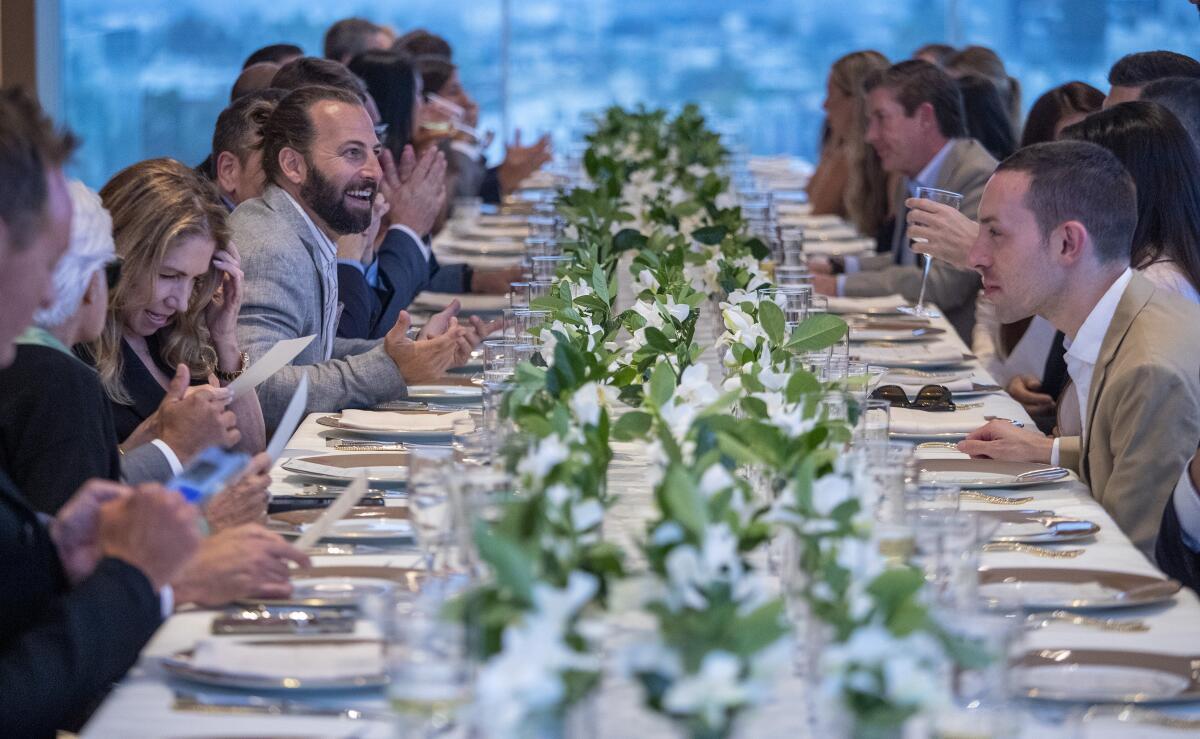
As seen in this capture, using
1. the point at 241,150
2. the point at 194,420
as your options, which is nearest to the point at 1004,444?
the point at 194,420

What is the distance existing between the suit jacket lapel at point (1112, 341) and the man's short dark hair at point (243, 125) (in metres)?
2.11

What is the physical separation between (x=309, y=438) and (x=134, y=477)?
1.25 feet

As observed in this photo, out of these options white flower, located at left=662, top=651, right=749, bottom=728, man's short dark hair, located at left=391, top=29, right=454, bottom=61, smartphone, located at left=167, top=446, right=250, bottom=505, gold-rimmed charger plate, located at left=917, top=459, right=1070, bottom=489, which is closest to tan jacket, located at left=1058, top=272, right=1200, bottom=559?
gold-rimmed charger plate, located at left=917, top=459, right=1070, bottom=489

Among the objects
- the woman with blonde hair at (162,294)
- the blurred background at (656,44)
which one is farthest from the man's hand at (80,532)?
the blurred background at (656,44)

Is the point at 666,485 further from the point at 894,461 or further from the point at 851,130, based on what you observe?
the point at 851,130

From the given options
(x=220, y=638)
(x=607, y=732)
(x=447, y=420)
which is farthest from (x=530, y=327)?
(x=607, y=732)

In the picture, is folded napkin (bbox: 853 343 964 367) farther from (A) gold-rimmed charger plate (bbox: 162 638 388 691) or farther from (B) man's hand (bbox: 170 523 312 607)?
(A) gold-rimmed charger plate (bbox: 162 638 388 691)

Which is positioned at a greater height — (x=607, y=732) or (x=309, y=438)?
(x=607, y=732)

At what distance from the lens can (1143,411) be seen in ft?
8.59

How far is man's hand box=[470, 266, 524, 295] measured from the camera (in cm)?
491

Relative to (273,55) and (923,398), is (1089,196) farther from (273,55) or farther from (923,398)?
(273,55)

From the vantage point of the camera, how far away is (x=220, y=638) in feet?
5.48

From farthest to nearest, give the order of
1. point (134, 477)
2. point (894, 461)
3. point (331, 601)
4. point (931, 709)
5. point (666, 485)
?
point (134, 477) → point (894, 461) → point (331, 601) → point (666, 485) → point (931, 709)

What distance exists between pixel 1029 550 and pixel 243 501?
39.9 inches
